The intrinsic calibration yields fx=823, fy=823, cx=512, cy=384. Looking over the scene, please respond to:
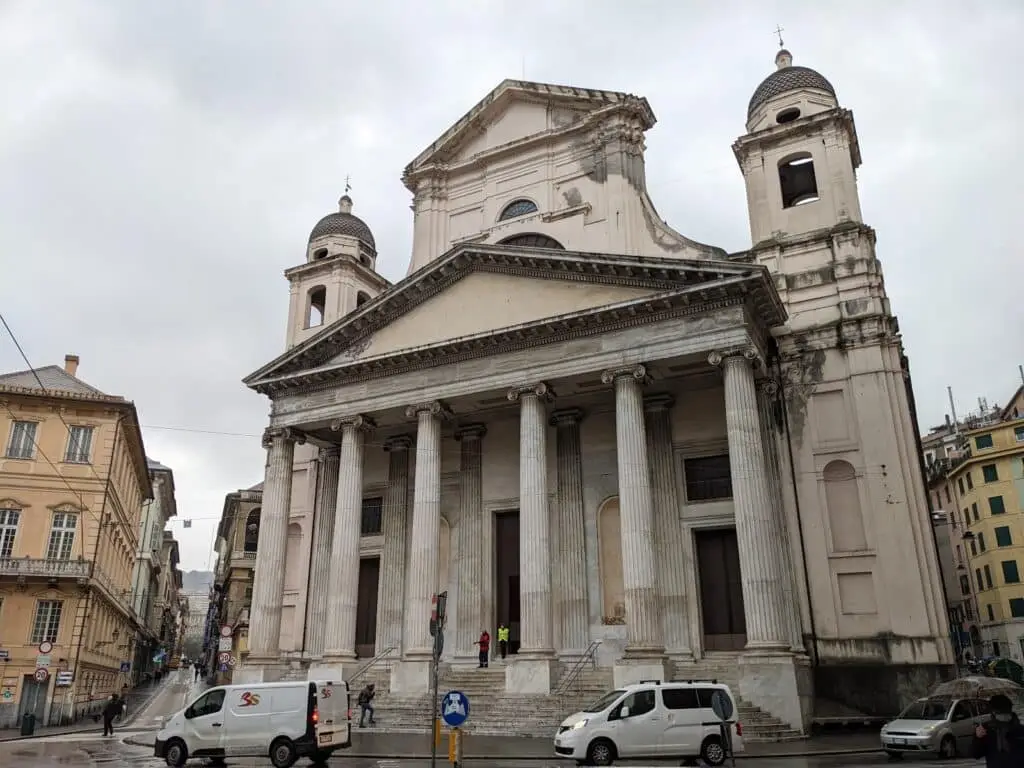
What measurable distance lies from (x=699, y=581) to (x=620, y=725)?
32.3 feet

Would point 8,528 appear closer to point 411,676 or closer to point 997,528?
point 411,676

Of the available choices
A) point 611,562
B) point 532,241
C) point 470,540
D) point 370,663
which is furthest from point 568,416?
point 370,663

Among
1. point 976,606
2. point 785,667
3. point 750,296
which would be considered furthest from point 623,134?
point 976,606

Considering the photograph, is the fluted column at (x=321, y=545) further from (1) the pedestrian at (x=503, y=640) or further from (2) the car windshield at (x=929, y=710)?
(2) the car windshield at (x=929, y=710)

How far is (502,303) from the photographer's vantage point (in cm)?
2419

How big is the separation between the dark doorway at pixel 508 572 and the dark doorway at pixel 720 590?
580 centimetres

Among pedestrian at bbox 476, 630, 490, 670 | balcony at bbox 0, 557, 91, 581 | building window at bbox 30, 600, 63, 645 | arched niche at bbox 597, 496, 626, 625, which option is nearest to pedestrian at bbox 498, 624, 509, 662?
pedestrian at bbox 476, 630, 490, 670

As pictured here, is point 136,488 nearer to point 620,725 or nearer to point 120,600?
point 120,600

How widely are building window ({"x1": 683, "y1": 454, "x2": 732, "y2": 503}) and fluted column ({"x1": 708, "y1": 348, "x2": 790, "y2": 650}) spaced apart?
2.83m

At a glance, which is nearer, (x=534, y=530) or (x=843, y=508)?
(x=534, y=530)

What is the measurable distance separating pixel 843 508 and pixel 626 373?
6805mm

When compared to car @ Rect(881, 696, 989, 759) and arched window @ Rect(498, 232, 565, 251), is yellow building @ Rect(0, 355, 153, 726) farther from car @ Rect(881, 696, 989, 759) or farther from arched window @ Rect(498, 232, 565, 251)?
car @ Rect(881, 696, 989, 759)

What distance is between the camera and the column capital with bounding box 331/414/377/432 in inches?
1008

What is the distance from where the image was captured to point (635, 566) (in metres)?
20.0
